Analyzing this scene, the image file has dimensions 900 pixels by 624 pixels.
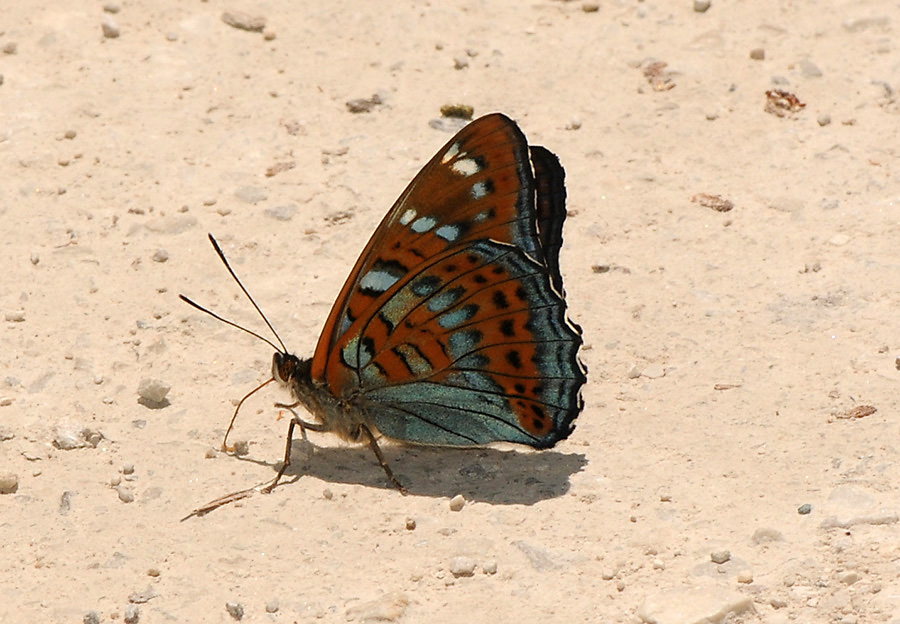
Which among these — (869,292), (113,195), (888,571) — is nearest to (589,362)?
(869,292)

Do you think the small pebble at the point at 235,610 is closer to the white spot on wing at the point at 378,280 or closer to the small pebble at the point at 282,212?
the white spot on wing at the point at 378,280

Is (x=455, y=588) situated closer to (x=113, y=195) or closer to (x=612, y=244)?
(x=612, y=244)

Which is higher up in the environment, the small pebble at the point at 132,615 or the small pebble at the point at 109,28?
the small pebble at the point at 132,615

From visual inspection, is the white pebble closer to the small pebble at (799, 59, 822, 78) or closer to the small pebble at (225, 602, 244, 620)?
the small pebble at (799, 59, 822, 78)

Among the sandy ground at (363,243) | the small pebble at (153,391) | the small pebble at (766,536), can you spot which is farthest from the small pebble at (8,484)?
the small pebble at (766,536)

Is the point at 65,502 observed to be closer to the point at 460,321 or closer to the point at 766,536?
the point at 460,321

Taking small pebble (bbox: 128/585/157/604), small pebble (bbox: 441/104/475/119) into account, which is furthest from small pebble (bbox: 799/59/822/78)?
small pebble (bbox: 128/585/157/604)

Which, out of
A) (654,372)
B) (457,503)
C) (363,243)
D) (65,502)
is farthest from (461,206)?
(65,502)

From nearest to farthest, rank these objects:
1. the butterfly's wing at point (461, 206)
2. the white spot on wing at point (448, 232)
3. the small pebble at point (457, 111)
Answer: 1. the butterfly's wing at point (461, 206)
2. the white spot on wing at point (448, 232)
3. the small pebble at point (457, 111)
